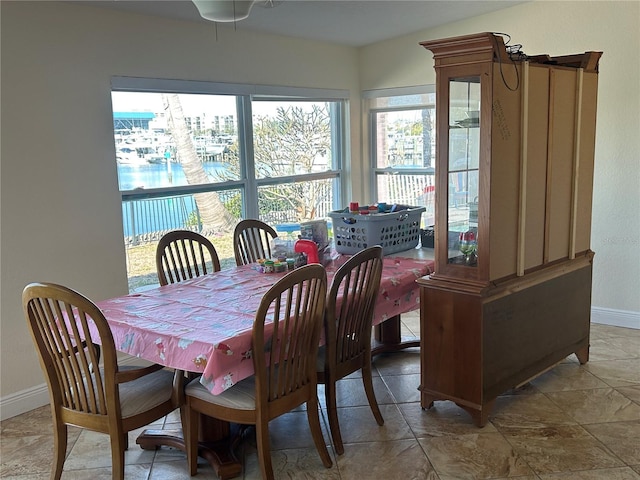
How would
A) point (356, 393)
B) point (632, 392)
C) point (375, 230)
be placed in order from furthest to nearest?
1. point (375, 230)
2. point (356, 393)
3. point (632, 392)

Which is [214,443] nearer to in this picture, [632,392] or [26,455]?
[26,455]

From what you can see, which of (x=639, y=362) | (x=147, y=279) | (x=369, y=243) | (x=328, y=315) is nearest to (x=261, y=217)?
(x=147, y=279)

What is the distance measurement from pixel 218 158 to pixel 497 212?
2291mm

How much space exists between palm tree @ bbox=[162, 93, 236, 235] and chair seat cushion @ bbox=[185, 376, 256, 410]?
6.77 feet

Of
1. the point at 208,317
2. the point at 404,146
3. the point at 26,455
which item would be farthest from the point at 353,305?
the point at 404,146

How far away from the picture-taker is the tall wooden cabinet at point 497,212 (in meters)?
2.85

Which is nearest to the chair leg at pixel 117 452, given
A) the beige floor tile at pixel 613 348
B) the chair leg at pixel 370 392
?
the chair leg at pixel 370 392

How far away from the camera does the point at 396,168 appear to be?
5.64 meters

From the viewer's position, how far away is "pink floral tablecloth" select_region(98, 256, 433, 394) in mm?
2324

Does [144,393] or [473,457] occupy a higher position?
[144,393]

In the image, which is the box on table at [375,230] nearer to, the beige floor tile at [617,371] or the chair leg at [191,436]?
the beige floor tile at [617,371]

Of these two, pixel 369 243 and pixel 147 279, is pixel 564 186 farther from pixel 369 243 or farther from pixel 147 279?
pixel 147 279

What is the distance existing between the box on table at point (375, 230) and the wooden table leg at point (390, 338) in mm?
533

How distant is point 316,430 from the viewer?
2725 mm
